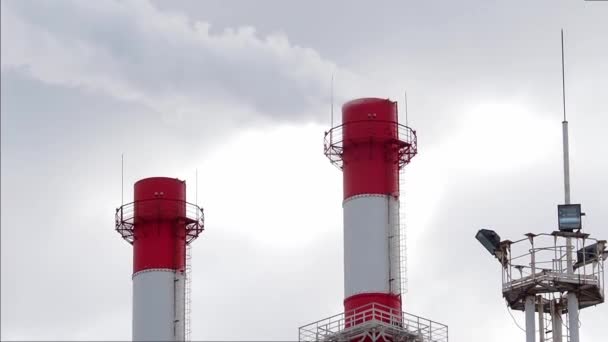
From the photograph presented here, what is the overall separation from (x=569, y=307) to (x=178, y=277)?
28477 millimetres

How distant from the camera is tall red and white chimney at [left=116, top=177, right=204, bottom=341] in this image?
129m

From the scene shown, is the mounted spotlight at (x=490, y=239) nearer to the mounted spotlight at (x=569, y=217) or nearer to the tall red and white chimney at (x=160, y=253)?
the mounted spotlight at (x=569, y=217)

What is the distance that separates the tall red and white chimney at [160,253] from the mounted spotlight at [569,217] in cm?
2710

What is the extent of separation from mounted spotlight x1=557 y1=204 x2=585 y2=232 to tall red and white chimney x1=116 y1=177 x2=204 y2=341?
2710 centimetres

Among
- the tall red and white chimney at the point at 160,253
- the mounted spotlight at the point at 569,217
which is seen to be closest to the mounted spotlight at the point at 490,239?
the mounted spotlight at the point at 569,217

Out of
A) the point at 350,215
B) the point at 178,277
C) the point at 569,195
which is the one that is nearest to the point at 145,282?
the point at 178,277

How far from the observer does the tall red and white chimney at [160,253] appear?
129250mm

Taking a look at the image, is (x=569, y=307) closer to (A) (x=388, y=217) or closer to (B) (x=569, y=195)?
(B) (x=569, y=195)

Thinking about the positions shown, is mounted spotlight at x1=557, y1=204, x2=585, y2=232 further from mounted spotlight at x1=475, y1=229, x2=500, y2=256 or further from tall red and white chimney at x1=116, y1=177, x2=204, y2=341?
tall red and white chimney at x1=116, y1=177, x2=204, y2=341

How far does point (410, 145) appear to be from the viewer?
125688mm

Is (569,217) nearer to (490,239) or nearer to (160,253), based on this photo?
(490,239)

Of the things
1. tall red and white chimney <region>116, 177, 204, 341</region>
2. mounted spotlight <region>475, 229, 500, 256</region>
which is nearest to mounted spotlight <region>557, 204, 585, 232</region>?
mounted spotlight <region>475, 229, 500, 256</region>

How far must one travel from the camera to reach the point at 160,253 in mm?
131125

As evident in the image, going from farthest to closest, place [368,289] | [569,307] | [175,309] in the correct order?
[175,309], [368,289], [569,307]
